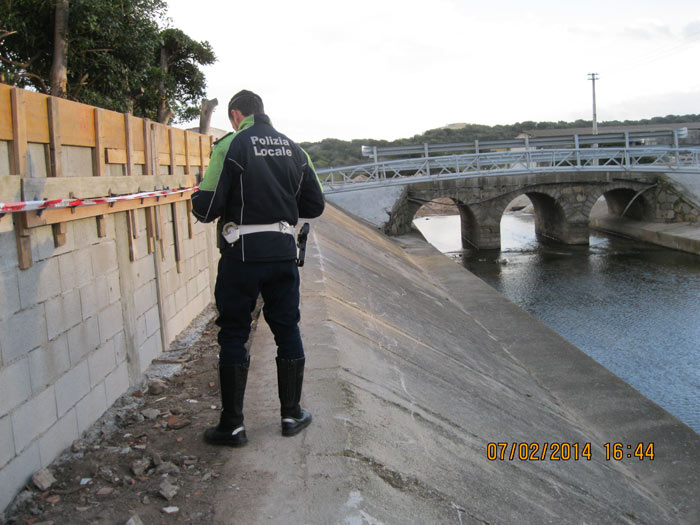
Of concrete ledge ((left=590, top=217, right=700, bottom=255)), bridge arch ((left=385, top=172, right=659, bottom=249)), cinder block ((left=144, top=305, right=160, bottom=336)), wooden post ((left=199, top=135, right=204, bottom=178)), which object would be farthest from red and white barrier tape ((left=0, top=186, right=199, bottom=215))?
concrete ledge ((left=590, top=217, right=700, bottom=255))

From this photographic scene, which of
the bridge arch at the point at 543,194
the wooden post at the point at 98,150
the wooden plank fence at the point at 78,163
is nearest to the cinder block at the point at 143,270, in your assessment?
the wooden plank fence at the point at 78,163

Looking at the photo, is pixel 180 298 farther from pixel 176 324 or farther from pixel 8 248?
pixel 8 248

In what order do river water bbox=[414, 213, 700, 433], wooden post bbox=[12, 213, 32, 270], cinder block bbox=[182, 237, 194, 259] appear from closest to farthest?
wooden post bbox=[12, 213, 32, 270]
cinder block bbox=[182, 237, 194, 259]
river water bbox=[414, 213, 700, 433]

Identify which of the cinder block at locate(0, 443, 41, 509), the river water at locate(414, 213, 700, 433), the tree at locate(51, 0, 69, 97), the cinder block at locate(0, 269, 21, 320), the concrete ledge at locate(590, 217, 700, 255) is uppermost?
the tree at locate(51, 0, 69, 97)

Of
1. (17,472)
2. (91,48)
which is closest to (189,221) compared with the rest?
(17,472)

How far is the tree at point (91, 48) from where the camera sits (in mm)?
12445

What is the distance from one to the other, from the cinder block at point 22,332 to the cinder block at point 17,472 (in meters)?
0.52

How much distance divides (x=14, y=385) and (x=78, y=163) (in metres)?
1.68

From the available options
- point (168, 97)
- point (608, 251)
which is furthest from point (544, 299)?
point (168, 97)

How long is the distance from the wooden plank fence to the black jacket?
88cm

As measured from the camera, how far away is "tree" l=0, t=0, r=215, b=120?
12.4 m

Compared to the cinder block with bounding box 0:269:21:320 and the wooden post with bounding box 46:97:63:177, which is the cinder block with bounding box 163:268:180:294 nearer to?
the wooden post with bounding box 46:97:63:177

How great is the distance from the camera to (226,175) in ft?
11.5

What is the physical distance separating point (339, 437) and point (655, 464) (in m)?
4.26
